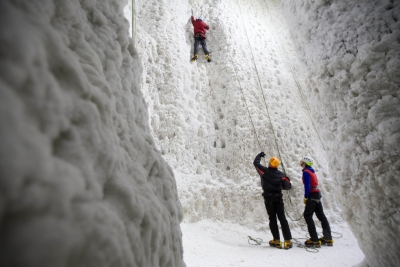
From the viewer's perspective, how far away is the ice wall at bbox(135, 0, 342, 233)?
3.61 metres

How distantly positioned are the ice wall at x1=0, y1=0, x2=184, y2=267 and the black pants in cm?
228

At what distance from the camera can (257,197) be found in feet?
11.7

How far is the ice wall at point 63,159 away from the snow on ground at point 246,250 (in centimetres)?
184

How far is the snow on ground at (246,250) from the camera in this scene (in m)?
2.09

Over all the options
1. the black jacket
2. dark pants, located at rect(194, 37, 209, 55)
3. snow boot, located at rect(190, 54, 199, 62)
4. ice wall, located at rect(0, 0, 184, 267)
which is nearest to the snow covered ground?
ice wall, located at rect(0, 0, 184, 267)

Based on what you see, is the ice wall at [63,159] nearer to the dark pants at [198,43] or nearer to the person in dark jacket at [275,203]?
the person in dark jacket at [275,203]

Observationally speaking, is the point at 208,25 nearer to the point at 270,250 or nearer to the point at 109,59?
the point at 270,250

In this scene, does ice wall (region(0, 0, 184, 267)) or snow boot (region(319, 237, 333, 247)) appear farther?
snow boot (region(319, 237, 333, 247))

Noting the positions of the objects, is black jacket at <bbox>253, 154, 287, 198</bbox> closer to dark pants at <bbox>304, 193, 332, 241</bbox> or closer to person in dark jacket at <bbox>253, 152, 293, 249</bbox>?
person in dark jacket at <bbox>253, 152, 293, 249</bbox>

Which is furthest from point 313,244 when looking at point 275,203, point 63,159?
point 63,159

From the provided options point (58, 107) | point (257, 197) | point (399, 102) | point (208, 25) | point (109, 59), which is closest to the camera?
point (58, 107)

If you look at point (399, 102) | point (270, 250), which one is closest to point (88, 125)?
point (399, 102)

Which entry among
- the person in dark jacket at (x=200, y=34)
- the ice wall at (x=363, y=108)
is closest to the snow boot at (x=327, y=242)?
the ice wall at (x=363, y=108)

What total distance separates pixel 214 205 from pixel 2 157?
3528mm
